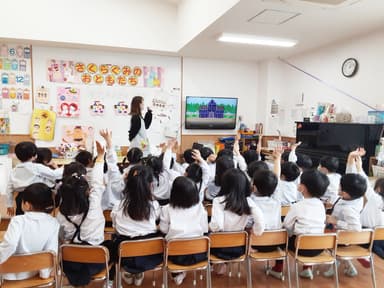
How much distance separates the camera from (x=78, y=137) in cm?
543

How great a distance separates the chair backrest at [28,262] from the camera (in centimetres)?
161

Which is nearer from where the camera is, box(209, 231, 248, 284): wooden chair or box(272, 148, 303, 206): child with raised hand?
box(209, 231, 248, 284): wooden chair

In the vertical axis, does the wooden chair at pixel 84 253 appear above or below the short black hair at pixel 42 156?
below

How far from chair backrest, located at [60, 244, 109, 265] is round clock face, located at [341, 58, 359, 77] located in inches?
177

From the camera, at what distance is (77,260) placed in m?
1.77

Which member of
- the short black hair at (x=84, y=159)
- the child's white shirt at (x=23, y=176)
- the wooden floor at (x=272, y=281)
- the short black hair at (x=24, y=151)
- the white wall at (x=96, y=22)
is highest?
the white wall at (x=96, y=22)

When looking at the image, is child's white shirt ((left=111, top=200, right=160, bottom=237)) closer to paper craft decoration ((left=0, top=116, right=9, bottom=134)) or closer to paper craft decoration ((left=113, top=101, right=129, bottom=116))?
paper craft decoration ((left=113, top=101, right=129, bottom=116))

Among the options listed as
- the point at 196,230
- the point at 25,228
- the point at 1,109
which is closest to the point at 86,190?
the point at 25,228

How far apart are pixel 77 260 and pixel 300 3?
3.16 metres

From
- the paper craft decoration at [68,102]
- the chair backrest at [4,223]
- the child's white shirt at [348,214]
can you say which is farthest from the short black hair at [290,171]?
the paper craft decoration at [68,102]

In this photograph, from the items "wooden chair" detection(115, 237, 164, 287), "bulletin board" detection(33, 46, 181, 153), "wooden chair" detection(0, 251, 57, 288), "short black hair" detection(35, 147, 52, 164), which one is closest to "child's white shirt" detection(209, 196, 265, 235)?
"wooden chair" detection(115, 237, 164, 287)

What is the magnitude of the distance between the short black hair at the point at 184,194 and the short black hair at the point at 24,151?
163cm

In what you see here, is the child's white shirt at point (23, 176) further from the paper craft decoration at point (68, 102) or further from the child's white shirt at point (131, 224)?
the paper craft decoration at point (68, 102)

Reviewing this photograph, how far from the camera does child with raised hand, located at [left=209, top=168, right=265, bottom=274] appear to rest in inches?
82.4
